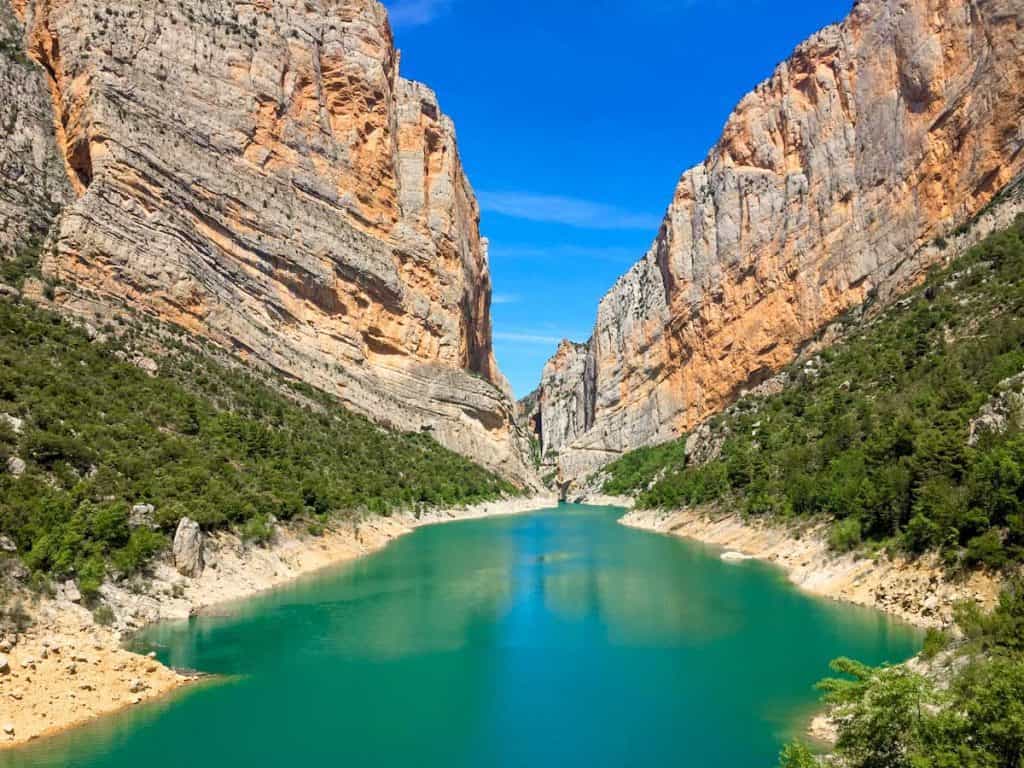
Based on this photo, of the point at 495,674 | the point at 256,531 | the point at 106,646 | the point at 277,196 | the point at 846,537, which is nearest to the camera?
the point at 106,646

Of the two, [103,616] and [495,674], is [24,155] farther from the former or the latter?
[495,674]

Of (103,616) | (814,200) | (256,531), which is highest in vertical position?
(814,200)

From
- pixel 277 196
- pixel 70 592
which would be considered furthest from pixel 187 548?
pixel 277 196

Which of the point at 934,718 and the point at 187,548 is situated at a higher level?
the point at 187,548

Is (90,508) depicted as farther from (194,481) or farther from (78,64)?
(78,64)

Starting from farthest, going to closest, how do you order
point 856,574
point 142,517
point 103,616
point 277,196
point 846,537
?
point 277,196 < point 846,537 < point 856,574 < point 142,517 < point 103,616

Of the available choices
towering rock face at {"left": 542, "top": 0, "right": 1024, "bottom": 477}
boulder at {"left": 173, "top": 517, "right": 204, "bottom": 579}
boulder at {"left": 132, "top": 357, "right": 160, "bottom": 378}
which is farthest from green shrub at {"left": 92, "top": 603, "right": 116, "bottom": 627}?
towering rock face at {"left": 542, "top": 0, "right": 1024, "bottom": 477}
